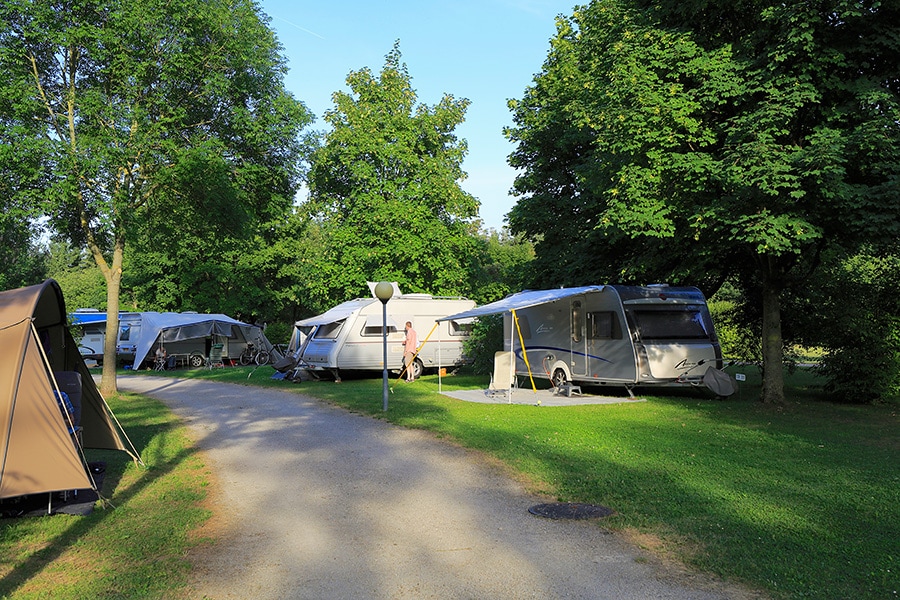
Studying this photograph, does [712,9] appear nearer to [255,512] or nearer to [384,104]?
[255,512]

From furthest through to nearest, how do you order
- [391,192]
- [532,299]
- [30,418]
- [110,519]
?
[391,192] < [532,299] < [30,418] < [110,519]

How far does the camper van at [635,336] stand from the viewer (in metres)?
14.4

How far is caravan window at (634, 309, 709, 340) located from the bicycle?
811 inches

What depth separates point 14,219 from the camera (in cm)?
1438

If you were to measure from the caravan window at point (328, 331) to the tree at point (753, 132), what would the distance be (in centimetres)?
974

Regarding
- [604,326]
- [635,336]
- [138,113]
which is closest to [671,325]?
[635,336]

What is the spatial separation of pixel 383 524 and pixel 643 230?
797cm

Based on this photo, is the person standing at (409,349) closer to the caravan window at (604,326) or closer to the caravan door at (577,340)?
the caravan door at (577,340)

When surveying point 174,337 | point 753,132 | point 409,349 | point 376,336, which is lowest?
point 409,349

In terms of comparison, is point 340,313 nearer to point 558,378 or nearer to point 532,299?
point 558,378

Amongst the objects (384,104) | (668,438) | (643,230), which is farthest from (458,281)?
(668,438)

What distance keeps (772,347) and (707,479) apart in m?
7.21

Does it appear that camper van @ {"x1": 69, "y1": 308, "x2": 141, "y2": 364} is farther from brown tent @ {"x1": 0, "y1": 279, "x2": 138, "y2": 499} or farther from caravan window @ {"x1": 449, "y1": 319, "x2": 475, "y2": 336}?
brown tent @ {"x1": 0, "y1": 279, "x2": 138, "y2": 499}

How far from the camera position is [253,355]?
31.8 m
